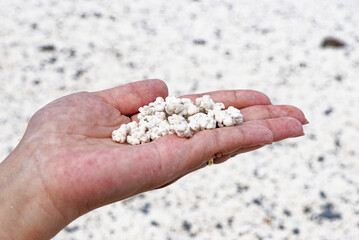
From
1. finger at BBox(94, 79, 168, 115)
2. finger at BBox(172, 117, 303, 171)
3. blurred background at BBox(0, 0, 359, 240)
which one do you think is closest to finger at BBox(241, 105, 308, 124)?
finger at BBox(172, 117, 303, 171)

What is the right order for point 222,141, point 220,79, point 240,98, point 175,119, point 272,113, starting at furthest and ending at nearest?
point 220,79 → point 240,98 → point 272,113 → point 175,119 → point 222,141

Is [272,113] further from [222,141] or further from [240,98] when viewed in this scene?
[222,141]

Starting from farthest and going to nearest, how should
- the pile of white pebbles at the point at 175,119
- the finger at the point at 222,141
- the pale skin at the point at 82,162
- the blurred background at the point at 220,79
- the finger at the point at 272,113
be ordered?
the blurred background at the point at 220,79, the finger at the point at 272,113, the pile of white pebbles at the point at 175,119, the finger at the point at 222,141, the pale skin at the point at 82,162

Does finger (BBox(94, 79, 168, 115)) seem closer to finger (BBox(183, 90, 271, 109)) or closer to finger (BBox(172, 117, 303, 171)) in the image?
finger (BBox(183, 90, 271, 109))

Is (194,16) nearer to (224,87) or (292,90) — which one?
(224,87)

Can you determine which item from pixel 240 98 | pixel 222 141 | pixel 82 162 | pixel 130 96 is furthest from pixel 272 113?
pixel 82 162

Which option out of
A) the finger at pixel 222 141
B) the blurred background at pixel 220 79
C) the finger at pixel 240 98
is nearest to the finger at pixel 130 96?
the finger at pixel 240 98

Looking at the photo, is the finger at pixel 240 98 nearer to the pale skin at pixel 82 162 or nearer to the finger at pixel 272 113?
the finger at pixel 272 113
